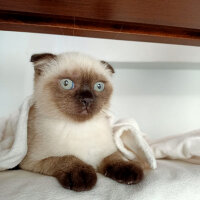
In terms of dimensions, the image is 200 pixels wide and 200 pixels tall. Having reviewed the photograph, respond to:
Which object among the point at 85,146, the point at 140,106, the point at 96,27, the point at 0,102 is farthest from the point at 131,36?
the point at 0,102

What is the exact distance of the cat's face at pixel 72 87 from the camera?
32.3 inches

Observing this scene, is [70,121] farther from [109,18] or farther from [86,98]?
[109,18]

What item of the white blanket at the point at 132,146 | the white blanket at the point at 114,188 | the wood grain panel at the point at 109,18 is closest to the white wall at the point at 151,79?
the wood grain panel at the point at 109,18

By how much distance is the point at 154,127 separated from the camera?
1763mm

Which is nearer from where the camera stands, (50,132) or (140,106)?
(50,132)

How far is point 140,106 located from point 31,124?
0.95 meters

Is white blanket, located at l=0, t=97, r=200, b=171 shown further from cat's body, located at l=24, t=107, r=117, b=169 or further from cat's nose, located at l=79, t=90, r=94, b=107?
cat's nose, located at l=79, t=90, r=94, b=107

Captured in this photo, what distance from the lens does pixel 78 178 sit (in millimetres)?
679

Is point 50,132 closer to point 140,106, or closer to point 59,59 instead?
point 59,59

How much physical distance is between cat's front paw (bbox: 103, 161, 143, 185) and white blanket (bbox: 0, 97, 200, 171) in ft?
0.30

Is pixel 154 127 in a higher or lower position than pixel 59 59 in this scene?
lower

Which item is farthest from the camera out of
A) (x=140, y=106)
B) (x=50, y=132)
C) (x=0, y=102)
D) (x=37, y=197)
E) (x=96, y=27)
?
(x=140, y=106)

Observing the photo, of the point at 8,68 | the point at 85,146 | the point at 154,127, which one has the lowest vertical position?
the point at 154,127

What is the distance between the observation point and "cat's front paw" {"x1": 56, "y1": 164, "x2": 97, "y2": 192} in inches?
26.0
